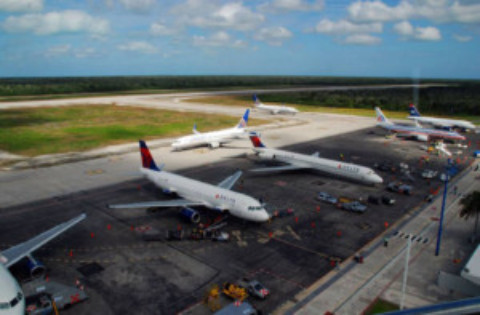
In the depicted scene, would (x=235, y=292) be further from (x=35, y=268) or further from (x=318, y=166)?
(x=318, y=166)

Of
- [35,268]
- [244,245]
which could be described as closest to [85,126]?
[35,268]

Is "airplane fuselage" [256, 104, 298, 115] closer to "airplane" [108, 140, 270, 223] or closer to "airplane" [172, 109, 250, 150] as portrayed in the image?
"airplane" [172, 109, 250, 150]

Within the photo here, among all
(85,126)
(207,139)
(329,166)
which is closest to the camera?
(329,166)

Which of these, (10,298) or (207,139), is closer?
(10,298)

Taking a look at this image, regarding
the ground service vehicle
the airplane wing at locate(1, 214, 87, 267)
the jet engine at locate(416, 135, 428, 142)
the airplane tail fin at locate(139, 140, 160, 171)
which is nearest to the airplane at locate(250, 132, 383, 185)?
the airplane tail fin at locate(139, 140, 160, 171)

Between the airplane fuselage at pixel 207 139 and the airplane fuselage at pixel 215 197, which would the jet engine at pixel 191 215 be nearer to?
the airplane fuselage at pixel 215 197
